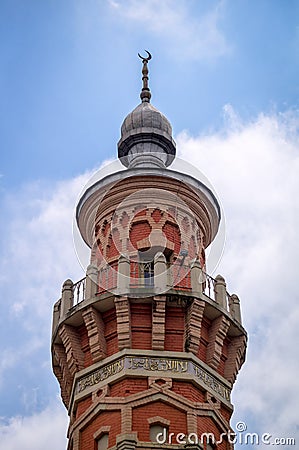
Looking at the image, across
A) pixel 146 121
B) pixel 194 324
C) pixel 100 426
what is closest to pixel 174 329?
pixel 194 324

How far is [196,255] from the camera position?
86.2 feet

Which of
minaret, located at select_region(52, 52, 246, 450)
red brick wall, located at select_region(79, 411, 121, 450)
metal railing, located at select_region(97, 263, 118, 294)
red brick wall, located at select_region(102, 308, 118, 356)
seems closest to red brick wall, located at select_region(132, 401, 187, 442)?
minaret, located at select_region(52, 52, 246, 450)

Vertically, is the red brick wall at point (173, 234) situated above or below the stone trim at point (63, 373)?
above

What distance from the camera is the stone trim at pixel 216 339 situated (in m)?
23.9

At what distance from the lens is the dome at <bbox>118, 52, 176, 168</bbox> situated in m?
29.1

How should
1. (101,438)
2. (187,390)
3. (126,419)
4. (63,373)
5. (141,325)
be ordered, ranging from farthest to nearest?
(63,373) < (141,325) < (187,390) < (101,438) < (126,419)

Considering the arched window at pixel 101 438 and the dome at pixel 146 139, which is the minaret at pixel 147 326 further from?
the dome at pixel 146 139

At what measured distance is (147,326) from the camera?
23594mm

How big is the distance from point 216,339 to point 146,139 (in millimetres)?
8291

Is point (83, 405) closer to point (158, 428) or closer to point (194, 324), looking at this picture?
point (158, 428)

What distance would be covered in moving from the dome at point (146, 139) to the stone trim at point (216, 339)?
673 centimetres

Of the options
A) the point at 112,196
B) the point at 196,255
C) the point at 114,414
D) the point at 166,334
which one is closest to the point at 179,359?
the point at 166,334

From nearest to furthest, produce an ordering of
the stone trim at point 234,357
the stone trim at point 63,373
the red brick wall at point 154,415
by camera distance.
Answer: the red brick wall at point 154,415, the stone trim at point 234,357, the stone trim at point 63,373

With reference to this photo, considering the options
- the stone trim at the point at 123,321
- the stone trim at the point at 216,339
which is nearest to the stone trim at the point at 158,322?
the stone trim at the point at 123,321
